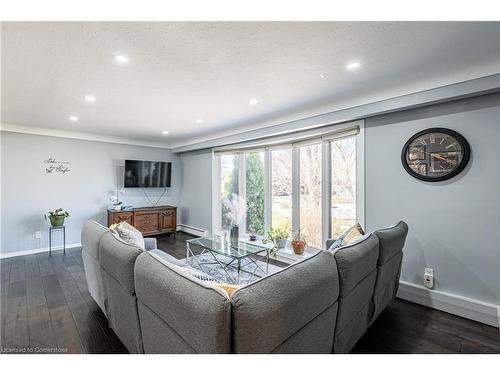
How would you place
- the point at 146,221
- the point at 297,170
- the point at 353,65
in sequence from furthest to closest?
the point at 146,221 → the point at 297,170 → the point at 353,65

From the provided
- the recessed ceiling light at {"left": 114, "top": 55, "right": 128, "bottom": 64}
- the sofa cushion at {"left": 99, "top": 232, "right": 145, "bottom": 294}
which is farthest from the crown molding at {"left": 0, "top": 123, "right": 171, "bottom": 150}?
the sofa cushion at {"left": 99, "top": 232, "right": 145, "bottom": 294}

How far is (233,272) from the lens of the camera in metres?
3.45

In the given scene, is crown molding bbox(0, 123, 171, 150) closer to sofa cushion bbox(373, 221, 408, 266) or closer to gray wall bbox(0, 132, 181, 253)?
gray wall bbox(0, 132, 181, 253)

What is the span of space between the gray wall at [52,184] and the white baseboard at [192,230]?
1270mm

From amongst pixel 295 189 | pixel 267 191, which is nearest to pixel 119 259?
pixel 295 189

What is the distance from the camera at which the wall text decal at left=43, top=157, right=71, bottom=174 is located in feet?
15.0

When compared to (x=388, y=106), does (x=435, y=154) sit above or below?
below

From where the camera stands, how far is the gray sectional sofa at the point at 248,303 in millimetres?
989

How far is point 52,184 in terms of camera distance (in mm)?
4621

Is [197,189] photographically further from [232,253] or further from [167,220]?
[232,253]

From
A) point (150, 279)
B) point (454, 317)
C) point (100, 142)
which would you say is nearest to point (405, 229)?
point (454, 317)

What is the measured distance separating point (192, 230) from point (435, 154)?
519 centimetres

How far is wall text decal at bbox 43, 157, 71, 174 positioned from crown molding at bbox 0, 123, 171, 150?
50cm

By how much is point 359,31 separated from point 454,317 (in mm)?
2749
